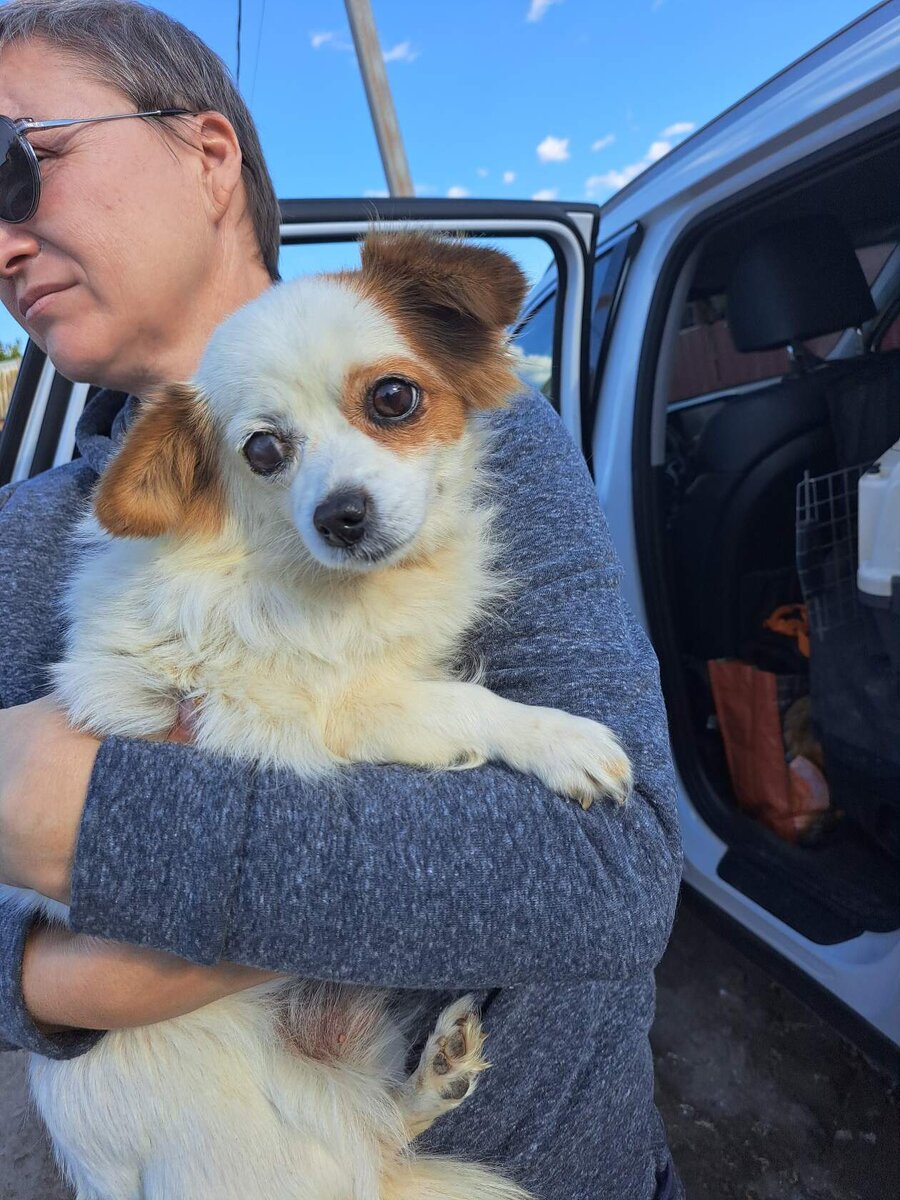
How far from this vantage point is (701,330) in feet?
8.87

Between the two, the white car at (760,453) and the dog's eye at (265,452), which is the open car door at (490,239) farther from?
the dog's eye at (265,452)

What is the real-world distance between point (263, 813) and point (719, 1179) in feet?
5.72

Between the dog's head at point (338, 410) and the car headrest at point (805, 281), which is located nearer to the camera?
the dog's head at point (338, 410)

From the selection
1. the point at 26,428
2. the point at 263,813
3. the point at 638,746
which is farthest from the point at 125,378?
the point at 638,746

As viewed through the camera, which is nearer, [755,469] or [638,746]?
[638,746]

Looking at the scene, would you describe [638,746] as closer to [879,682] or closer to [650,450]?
[879,682]

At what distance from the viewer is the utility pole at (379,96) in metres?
4.51

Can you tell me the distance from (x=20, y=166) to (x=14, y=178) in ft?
0.09

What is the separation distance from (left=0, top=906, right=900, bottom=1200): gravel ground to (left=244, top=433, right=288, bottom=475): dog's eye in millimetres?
1872

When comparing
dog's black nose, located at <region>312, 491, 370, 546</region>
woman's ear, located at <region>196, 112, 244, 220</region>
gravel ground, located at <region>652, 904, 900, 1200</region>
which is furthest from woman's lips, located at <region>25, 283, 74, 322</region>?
gravel ground, located at <region>652, 904, 900, 1200</region>

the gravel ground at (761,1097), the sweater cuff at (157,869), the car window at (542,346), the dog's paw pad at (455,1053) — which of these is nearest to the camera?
the sweater cuff at (157,869)

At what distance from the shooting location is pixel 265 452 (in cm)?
137

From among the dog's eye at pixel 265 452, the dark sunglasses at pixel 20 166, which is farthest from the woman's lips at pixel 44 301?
the dog's eye at pixel 265 452

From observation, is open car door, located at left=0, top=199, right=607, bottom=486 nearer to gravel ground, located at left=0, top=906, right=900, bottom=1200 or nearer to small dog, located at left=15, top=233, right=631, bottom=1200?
small dog, located at left=15, top=233, right=631, bottom=1200
